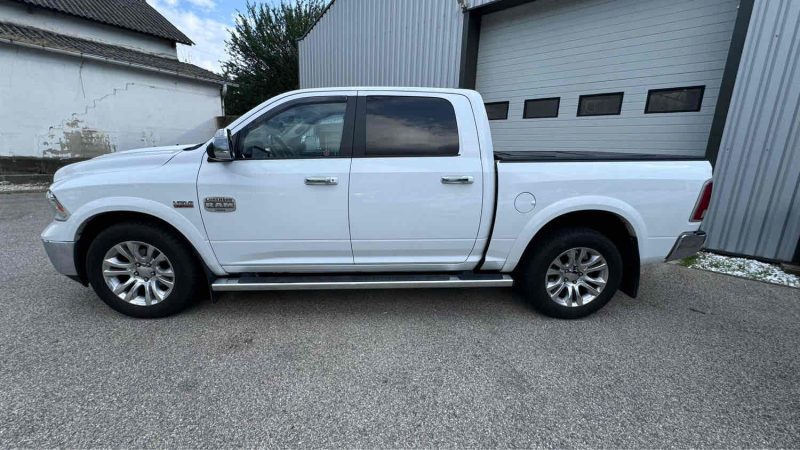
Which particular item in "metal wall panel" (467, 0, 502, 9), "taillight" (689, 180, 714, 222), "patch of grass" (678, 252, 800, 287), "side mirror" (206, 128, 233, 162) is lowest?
"patch of grass" (678, 252, 800, 287)

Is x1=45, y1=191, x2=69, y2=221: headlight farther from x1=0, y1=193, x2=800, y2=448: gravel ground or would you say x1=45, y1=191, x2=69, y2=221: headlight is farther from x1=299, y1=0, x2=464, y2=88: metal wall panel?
x1=299, y1=0, x2=464, y2=88: metal wall panel

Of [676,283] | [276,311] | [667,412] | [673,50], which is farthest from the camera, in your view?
[673,50]

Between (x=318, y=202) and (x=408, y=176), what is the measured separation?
0.73 m

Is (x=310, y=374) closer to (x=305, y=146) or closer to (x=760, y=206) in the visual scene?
(x=305, y=146)

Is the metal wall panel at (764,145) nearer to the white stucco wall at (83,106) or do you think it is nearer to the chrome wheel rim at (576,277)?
the chrome wheel rim at (576,277)

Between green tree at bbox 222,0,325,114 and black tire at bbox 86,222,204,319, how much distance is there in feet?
77.0

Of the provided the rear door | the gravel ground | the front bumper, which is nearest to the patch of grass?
the gravel ground

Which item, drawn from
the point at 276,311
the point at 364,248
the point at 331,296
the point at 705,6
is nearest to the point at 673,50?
the point at 705,6

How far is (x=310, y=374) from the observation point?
7.74 feet

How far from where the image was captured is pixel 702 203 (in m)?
2.90

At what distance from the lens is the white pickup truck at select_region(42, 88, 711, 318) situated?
2.75 m

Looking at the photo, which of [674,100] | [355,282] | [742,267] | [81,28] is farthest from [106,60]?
[742,267]

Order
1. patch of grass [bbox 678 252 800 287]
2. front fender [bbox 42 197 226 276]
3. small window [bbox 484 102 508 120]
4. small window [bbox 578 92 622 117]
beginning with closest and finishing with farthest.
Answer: front fender [bbox 42 197 226 276] → patch of grass [bbox 678 252 800 287] → small window [bbox 578 92 622 117] → small window [bbox 484 102 508 120]

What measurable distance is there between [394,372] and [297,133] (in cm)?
197
